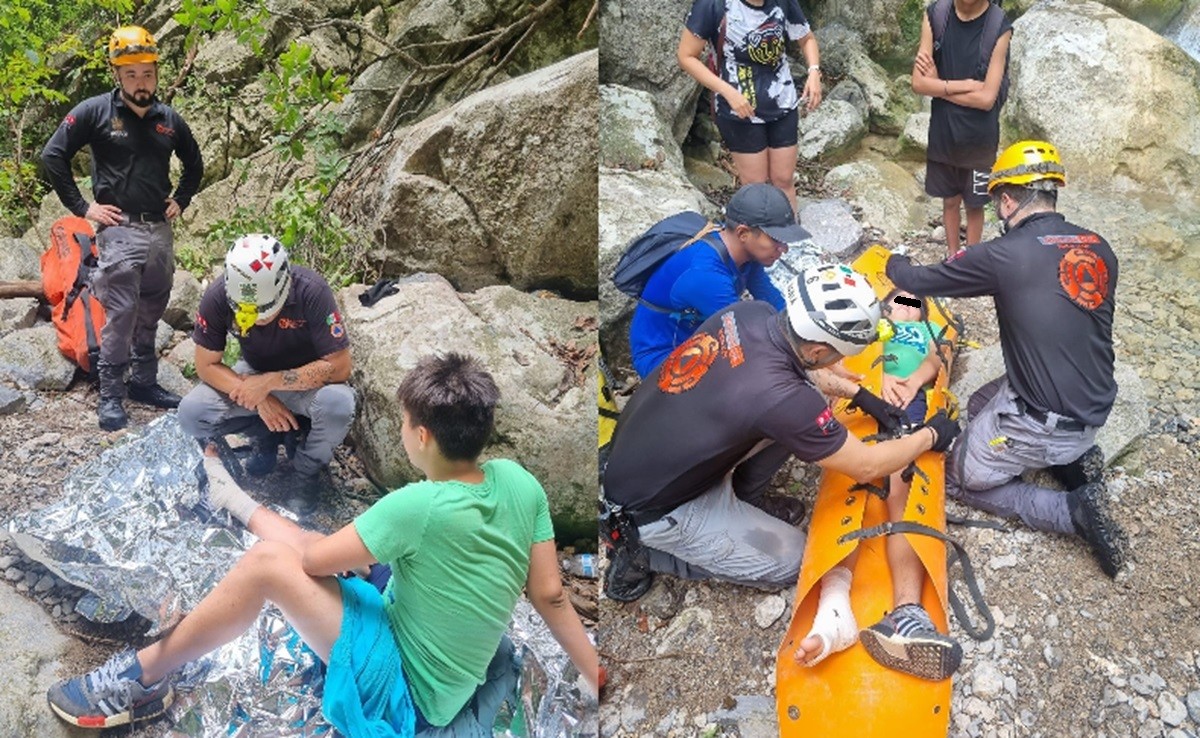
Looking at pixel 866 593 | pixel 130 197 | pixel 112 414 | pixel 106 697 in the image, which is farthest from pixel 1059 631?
pixel 130 197

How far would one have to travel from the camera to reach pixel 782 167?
2293 millimetres

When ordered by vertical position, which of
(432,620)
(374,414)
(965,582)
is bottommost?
(965,582)

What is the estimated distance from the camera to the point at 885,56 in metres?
2.16

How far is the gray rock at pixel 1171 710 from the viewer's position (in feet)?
5.48

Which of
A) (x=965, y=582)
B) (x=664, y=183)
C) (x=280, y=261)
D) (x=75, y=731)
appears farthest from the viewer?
(x=664, y=183)

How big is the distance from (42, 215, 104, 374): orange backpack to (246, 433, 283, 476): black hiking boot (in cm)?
39

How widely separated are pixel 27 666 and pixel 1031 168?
2.27 meters

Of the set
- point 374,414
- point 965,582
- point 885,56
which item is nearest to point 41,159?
point 374,414

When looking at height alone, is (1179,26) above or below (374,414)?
above

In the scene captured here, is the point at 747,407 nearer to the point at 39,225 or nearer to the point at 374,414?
the point at 374,414

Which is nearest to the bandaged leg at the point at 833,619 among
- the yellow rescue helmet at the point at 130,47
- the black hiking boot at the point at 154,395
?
the black hiking boot at the point at 154,395

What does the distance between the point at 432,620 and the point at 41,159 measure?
4.01ft

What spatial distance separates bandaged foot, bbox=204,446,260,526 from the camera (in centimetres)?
172

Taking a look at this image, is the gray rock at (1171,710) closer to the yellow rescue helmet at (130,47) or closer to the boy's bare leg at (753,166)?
the boy's bare leg at (753,166)
